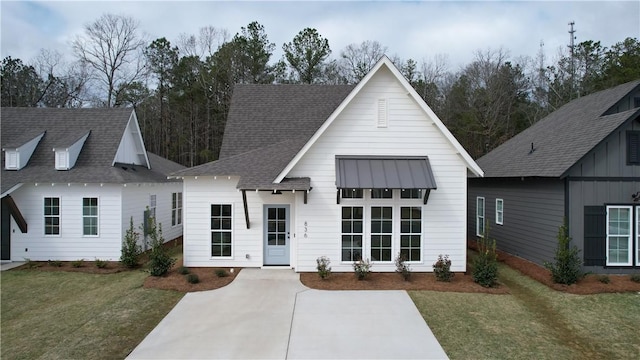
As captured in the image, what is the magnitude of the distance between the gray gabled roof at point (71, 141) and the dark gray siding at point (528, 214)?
1501 cm

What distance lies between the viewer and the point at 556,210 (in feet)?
41.3

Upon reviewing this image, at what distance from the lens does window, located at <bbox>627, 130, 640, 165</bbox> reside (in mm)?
12289

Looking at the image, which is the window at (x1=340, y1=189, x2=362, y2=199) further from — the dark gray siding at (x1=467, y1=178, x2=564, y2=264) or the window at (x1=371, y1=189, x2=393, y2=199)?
the dark gray siding at (x1=467, y1=178, x2=564, y2=264)

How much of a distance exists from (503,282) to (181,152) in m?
33.0

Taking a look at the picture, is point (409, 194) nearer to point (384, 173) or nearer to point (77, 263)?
point (384, 173)

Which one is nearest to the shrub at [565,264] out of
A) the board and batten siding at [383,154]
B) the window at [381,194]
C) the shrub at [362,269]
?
the board and batten siding at [383,154]

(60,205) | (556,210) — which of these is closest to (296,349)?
(556,210)

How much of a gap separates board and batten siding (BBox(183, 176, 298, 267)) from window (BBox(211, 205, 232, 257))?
137 mm

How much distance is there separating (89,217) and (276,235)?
A: 24.5 feet

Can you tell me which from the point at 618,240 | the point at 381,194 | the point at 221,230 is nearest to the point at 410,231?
the point at 381,194

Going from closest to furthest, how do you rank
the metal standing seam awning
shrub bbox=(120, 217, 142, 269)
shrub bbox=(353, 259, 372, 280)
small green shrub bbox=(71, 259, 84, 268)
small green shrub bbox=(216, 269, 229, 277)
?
the metal standing seam awning → shrub bbox=(353, 259, 372, 280) → small green shrub bbox=(216, 269, 229, 277) → shrub bbox=(120, 217, 142, 269) → small green shrub bbox=(71, 259, 84, 268)

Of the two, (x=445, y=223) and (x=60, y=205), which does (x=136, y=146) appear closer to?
(x=60, y=205)

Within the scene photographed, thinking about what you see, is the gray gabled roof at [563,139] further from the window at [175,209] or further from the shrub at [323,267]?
the window at [175,209]

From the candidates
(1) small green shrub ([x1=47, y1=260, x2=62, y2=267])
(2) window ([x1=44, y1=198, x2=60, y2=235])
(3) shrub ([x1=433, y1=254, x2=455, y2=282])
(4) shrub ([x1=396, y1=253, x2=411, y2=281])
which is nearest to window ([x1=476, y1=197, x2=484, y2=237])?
(3) shrub ([x1=433, y1=254, x2=455, y2=282])
